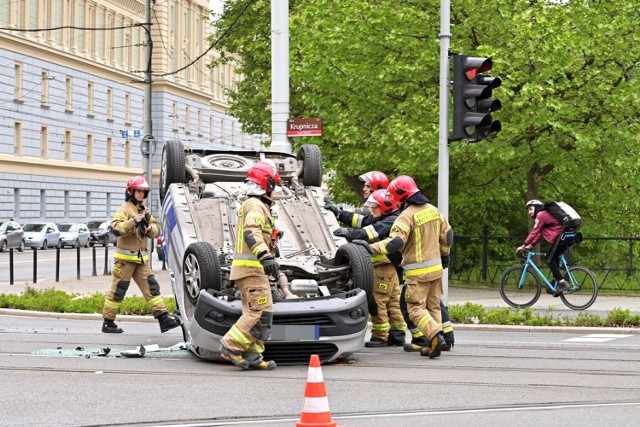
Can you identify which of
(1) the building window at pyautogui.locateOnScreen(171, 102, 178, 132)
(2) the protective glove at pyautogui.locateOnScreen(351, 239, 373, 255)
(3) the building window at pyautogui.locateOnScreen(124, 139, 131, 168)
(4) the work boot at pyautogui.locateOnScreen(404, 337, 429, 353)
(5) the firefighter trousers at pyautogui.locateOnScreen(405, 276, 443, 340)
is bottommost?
(4) the work boot at pyautogui.locateOnScreen(404, 337, 429, 353)

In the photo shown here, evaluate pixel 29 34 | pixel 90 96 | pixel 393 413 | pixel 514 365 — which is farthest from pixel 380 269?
pixel 90 96

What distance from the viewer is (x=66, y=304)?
18.8m

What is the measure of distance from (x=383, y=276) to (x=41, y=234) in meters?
45.2

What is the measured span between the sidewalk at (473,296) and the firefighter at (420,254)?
606cm

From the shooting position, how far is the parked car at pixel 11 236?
2094 inches

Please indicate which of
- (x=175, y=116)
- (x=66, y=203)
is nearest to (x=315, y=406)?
(x=66, y=203)

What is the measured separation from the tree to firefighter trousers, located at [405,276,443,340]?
10.5m

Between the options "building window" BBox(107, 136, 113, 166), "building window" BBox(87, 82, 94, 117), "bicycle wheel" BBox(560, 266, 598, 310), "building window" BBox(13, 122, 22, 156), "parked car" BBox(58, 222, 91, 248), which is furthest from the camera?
"building window" BBox(107, 136, 113, 166)

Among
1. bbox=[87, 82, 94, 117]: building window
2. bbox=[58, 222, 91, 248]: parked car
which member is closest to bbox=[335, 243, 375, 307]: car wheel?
bbox=[58, 222, 91, 248]: parked car

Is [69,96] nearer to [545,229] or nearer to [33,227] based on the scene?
[33,227]

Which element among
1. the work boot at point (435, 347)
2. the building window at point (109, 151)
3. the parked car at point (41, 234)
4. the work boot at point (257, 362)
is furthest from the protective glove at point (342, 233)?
the building window at point (109, 151)

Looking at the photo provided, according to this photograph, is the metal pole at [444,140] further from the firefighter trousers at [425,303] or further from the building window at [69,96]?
the building window at [69,96]

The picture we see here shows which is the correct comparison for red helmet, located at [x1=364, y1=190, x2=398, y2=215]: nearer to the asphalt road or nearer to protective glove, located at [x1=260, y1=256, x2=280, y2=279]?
the asphalt road

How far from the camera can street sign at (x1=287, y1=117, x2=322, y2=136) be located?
63.0 feet
